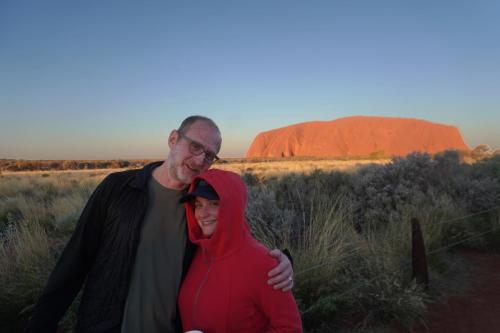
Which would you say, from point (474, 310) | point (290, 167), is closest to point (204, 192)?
point (474, 310)

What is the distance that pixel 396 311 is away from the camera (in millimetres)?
4035

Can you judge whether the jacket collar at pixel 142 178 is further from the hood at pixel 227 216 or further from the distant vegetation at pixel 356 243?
the distant vegetation at pixel 356 243

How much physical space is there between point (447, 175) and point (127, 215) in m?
9.54

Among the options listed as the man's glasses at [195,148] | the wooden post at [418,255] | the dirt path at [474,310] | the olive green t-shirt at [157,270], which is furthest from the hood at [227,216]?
the wooden post at [418,255]

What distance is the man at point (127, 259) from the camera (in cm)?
193

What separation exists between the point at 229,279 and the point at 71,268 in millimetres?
967

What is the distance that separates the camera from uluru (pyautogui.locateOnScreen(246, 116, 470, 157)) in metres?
101

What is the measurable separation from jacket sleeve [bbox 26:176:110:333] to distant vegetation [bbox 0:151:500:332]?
7.05ft

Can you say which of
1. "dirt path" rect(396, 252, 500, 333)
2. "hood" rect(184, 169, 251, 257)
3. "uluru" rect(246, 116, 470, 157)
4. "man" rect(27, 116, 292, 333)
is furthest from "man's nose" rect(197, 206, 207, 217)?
"uluru" rect(246, 116, 470, 157)

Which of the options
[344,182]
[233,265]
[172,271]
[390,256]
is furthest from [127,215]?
[344,182]

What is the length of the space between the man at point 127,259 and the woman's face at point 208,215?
22cm

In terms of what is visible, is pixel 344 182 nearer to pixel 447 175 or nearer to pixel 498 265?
pixel 447 175

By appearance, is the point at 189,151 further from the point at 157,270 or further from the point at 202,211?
the point at 157,270

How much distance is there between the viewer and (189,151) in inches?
Result: 87.4
